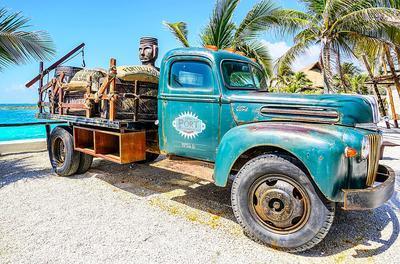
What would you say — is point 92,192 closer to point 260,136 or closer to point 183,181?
point 183,181

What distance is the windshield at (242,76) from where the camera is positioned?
3827 millimetres

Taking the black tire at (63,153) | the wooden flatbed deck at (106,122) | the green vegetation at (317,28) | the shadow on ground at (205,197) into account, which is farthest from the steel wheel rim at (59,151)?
the green vegetation at (317,28)

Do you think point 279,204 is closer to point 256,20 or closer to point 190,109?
point 190,109

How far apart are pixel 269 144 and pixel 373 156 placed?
1.09 metres

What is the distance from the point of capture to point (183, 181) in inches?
209

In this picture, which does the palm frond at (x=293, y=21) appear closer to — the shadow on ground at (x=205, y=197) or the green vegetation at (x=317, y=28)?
the green vegetation at (x=317, y=28)

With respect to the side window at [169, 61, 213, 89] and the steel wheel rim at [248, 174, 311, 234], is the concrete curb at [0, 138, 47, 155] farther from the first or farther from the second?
the steel wheel rim at [248, 174, 311, 234]

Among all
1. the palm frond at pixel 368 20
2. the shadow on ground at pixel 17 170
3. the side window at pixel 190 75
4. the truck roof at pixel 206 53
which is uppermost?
the palm frond at pixel 368 20

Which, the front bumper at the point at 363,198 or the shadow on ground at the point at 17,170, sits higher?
the front bumper at the point at 363,198

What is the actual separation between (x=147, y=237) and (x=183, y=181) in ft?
7.06

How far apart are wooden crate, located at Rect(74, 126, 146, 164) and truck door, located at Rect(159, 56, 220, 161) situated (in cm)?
50

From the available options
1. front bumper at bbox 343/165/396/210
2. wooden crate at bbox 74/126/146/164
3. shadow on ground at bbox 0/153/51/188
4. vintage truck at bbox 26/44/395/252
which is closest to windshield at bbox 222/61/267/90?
vintage truck at bbox 26/44/395/252

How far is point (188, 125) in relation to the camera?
3.91 meters

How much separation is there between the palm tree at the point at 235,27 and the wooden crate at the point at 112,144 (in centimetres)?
604
